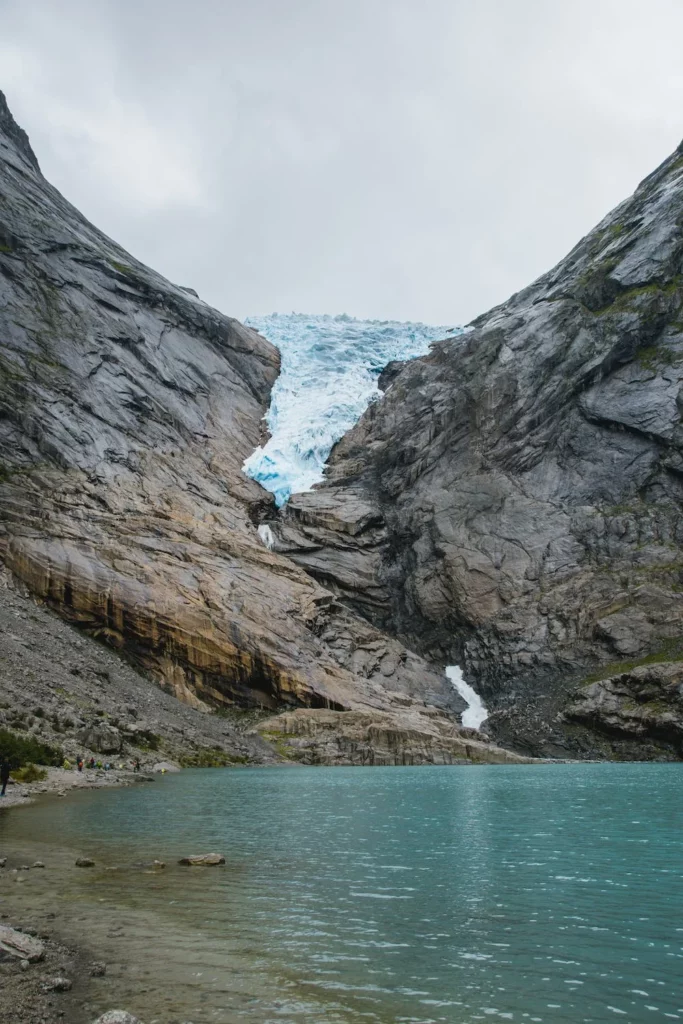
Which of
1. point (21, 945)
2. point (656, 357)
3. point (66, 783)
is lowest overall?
point (66, 783)

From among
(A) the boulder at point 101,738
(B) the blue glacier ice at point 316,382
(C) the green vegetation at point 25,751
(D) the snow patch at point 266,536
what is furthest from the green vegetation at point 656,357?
(C) the green vegetation at point 25,751

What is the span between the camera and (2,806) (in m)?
25.9

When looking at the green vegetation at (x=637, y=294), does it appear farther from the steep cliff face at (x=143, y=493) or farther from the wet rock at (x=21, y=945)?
the wet rock at (x=21, y=945)

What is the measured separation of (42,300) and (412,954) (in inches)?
3640

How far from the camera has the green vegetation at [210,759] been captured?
47.5 m

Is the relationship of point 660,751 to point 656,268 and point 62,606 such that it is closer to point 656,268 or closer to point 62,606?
point 62,606

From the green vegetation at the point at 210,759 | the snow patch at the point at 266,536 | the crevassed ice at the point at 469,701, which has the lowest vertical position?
the green vegetation at the point at 210,759

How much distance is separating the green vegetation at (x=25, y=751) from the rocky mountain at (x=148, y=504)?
2594 centimetres

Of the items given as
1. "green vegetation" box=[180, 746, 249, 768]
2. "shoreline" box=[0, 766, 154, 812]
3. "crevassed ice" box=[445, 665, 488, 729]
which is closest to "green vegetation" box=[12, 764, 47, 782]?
"shoreline" box=[0, 766, 154, 812]

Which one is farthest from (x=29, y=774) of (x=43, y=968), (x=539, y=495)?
(x=539, y=495)

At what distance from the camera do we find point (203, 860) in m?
17.1

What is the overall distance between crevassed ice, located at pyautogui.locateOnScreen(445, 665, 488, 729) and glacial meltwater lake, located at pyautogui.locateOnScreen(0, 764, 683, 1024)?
4510cm

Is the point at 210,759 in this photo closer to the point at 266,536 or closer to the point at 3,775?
the point at 3,775

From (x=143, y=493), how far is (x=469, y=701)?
39067 mm
